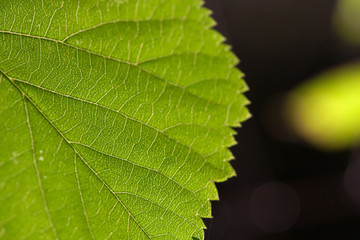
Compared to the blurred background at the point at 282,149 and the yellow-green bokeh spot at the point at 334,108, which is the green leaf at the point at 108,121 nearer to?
the yellow-green bokeh spot at the point at 334,108

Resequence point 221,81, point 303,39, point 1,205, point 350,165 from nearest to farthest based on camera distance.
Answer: point 1,205 < point 221,81 < point 350,165 < point 303,39

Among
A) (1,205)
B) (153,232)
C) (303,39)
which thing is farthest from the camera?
(303,39)

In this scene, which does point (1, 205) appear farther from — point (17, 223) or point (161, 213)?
point (161, 213)

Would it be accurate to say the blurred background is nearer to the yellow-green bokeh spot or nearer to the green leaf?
the yellow-green bokeh spot

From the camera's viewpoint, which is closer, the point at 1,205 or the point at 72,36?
the point at 1,205

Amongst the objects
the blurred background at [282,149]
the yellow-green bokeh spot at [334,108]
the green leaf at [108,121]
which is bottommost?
the blurred background at [282,149]

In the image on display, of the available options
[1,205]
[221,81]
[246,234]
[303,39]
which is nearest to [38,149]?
[1,205]

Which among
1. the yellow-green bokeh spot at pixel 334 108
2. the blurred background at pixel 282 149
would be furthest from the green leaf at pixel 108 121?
the blurred background at pixel 282 149
